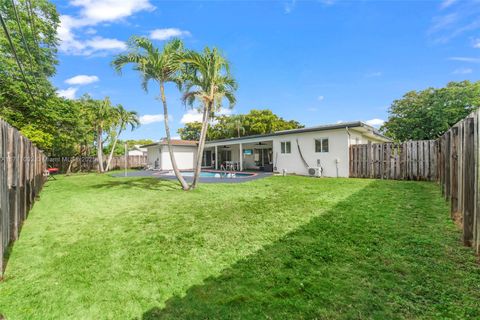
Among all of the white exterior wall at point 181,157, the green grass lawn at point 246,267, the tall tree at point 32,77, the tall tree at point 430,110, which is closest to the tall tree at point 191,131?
the white exterior wall at point 181,157

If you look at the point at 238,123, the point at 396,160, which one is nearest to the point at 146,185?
the point at 396,160

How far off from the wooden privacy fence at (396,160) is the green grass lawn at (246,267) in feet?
22.2

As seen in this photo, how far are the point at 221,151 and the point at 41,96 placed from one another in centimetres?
1674

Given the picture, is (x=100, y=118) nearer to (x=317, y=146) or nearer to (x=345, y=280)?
(x=317, y=146)

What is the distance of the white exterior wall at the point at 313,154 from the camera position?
45.6 feet

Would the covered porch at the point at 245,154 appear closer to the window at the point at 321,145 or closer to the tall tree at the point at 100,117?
the window at the point at 321,145

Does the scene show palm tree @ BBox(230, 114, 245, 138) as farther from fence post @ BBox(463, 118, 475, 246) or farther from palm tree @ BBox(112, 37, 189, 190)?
fence post @ BBox(463, 118, 475, 246)

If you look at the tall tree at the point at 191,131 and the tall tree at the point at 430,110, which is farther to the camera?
the tall tree at the point at 191,131

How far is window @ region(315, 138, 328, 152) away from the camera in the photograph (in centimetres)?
1470

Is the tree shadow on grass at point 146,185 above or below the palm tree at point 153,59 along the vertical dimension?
below

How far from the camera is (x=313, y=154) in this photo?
598 inches

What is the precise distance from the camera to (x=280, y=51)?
17.7 metres

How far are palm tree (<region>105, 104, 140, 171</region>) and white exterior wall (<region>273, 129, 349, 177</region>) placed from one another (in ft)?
54.7

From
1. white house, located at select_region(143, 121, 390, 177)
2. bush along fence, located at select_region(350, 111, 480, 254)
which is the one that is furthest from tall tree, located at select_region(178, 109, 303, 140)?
bush along fence, located at select_region(350, 111, 480, 254)
